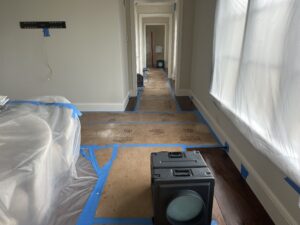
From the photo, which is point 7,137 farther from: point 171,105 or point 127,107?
point 171,105

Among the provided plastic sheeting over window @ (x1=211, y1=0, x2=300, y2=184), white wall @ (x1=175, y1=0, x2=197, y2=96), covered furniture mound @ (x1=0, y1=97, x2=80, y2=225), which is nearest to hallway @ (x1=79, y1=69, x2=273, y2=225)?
covered furniture mound @ (x1=0, y1=97, x2=80, y2=225)

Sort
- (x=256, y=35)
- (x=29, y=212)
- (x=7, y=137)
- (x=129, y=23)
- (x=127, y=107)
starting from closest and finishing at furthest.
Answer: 1. (x=29, y=212)
2. (x=7, y=137)
3. (x=256, y=35)
4. (x=127, y=107)
5. (x=129, y=23)

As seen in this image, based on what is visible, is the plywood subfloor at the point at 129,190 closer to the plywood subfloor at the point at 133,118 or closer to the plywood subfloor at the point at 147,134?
the plywood subfloor at the point at 147,134

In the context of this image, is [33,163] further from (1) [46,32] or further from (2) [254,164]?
(1) [46,32]

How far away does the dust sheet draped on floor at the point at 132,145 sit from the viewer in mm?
1539

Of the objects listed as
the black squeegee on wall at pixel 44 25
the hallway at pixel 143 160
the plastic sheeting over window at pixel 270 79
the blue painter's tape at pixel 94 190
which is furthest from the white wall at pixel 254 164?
the black squeegee on wall at pixel 44 25

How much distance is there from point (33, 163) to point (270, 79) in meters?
1.59

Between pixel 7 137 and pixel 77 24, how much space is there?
105 inches

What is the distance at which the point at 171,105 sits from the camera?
4.11m

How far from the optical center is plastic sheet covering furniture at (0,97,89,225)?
3.30 ft

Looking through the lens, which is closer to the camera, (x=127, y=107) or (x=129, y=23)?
(x=127, y=107)

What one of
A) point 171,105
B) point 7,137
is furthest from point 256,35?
point 171,105

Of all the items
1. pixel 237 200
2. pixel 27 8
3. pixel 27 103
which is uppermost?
pixel 27 8

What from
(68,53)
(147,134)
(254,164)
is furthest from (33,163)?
(68,53)
